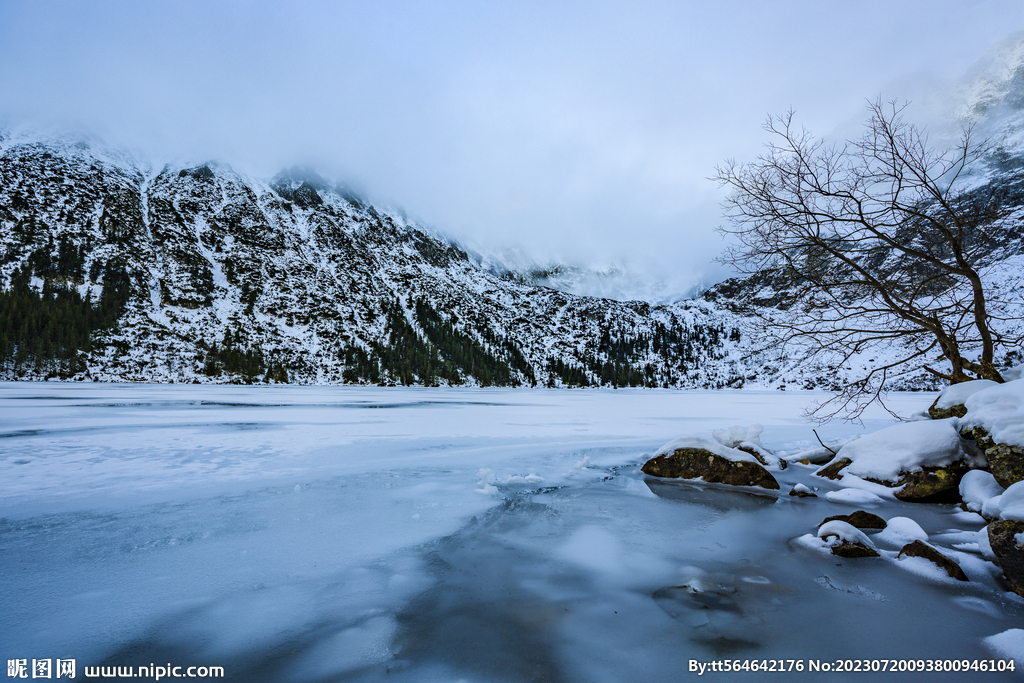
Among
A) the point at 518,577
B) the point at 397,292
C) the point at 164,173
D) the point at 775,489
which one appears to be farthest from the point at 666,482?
the point at 164,173

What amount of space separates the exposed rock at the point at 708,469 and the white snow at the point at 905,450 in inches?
78.4

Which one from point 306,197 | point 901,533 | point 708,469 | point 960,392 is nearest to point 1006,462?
point 901,533

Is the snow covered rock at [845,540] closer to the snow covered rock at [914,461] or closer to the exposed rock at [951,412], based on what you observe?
the snow covered rock at [914,461]

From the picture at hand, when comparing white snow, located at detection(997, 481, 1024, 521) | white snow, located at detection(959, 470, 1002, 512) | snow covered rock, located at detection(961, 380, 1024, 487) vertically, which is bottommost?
white snow, located at detection(959, 470, 1002, 512)

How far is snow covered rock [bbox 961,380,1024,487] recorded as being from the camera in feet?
17.1

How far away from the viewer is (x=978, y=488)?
657cm

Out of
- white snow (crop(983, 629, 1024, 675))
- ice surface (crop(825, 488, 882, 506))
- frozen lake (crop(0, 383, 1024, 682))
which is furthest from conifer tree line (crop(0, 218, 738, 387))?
white snow (crop(983, 629, 1024, 675))

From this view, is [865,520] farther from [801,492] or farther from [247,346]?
[247,346]

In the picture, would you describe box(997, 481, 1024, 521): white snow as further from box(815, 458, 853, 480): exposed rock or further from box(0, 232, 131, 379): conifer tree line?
box(0, 232, 131, 379): conifer tree line

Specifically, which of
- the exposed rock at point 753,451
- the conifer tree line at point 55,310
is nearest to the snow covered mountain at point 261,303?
the conifer tree line at point 55,310

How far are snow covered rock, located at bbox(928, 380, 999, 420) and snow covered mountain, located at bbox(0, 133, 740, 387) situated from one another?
101157 millimetres

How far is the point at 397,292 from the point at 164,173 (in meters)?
109

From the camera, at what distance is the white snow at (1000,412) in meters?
5.25

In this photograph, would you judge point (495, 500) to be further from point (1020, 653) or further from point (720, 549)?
point (1020, 653)
